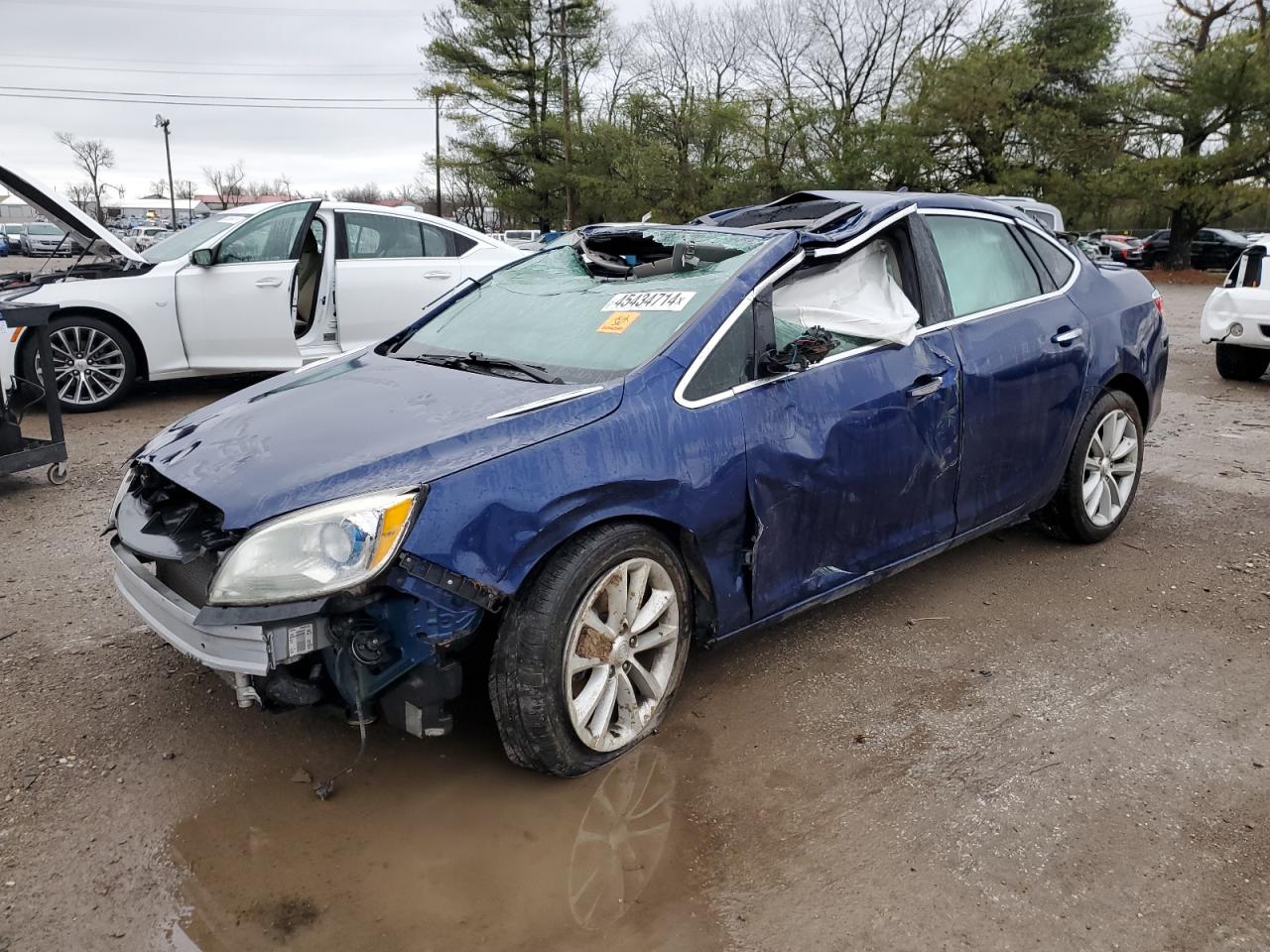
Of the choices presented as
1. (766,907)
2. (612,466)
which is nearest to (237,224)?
(612,466)

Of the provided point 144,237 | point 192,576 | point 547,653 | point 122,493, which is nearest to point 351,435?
point 192,576

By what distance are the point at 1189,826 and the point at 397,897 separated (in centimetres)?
213

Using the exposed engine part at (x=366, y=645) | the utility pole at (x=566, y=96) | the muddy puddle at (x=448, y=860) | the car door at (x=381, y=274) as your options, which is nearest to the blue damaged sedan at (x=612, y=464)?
the exposed engine part at (x=366, y=645)

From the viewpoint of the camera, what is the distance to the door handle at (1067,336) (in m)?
4.21

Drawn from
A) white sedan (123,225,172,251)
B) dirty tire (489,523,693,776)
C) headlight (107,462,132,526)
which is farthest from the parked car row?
headlight (107,462,132,526)

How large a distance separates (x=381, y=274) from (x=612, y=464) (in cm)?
643

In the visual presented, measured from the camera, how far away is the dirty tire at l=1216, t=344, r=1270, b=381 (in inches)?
386

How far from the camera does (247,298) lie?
802cm

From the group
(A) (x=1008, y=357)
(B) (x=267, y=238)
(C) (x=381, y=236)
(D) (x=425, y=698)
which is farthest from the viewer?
(C) (x=381, y=236)

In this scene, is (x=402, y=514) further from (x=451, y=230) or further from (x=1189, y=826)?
(x=451, y=230)

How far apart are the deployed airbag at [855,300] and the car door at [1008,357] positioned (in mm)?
287

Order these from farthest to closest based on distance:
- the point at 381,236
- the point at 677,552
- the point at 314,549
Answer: the point at 381,236, the point at 677,552, the point at 314,549

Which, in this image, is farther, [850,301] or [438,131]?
[438,131]

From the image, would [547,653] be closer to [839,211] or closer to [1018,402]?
[839,211]
